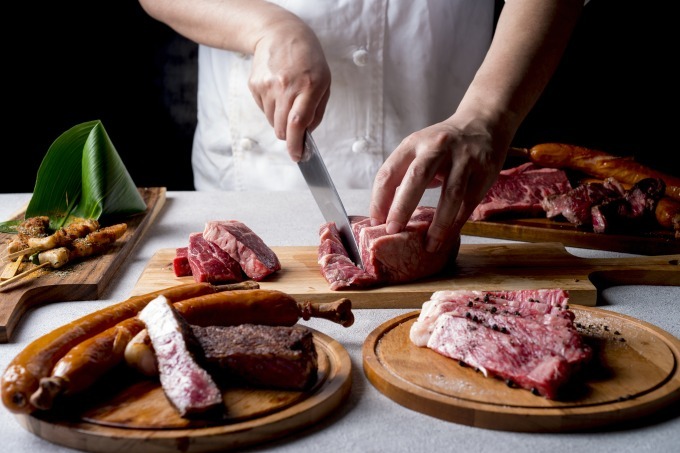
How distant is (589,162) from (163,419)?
2.53 meters

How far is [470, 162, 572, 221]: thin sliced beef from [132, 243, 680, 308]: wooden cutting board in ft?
1.07

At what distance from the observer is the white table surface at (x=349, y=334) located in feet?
5.17

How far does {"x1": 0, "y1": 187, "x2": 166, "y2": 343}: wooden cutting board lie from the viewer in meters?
2.18

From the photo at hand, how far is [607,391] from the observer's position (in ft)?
5.55

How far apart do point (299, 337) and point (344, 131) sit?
213cm

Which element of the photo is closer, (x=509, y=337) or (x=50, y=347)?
(x=50, y=347)

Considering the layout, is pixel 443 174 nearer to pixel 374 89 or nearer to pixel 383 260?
pixel 383 260

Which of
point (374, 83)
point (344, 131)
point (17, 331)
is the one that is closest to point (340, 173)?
point (344, 131)

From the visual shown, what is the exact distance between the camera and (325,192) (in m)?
2.76

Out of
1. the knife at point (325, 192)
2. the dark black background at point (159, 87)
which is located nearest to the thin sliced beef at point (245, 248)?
the knife at point (325, 192)

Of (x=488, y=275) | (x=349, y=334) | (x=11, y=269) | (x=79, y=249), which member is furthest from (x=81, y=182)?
(x=488, y=275)

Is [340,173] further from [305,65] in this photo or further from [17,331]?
[17,331]

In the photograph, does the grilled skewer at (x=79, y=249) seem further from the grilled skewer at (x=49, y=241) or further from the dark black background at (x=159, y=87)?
the dark black background at (x=159, y=87)

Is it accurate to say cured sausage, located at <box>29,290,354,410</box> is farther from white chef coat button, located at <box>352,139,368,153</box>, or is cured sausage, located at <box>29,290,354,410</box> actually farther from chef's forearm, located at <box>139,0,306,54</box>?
white chef coat button, located at <box>352,139,368,153</box>
